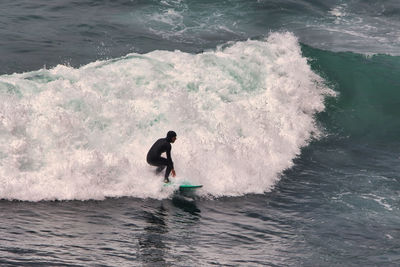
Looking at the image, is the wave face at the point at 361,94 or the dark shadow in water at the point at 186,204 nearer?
the dark shadow in water at the point at 186,204

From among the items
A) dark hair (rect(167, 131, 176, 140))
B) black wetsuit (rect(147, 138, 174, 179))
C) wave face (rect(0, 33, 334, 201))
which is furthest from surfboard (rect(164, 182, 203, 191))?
dark hair (rect(167, 131, 176, 140))

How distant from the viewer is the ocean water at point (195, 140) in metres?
12.1

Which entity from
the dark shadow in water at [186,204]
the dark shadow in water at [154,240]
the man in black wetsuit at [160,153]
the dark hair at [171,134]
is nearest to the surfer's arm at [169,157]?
the man in black wetsuit at [160,153]

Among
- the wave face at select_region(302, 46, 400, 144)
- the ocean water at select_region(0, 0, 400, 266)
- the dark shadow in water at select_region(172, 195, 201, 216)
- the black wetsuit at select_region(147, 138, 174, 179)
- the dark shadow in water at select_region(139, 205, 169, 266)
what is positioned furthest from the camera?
the wave face at select_region(302, 46, 400, 144)

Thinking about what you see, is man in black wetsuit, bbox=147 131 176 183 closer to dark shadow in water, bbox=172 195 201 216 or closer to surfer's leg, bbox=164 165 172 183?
surfer's leg, bbox=164 165 172 183

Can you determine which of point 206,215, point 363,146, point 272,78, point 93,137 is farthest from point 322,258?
point 272,78

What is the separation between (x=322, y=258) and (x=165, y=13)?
59.8 ft

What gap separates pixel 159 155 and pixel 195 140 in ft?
7.45

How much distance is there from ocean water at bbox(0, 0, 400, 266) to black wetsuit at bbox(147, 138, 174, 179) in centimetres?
38

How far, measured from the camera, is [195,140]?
16609 mm

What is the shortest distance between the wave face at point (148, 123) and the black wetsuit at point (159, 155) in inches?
14.5

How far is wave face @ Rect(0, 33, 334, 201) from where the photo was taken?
14.1m

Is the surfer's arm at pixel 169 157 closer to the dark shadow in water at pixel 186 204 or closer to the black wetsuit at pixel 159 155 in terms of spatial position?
the black wetsuit at pixel 159 155

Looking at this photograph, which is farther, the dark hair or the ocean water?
the dark hair
